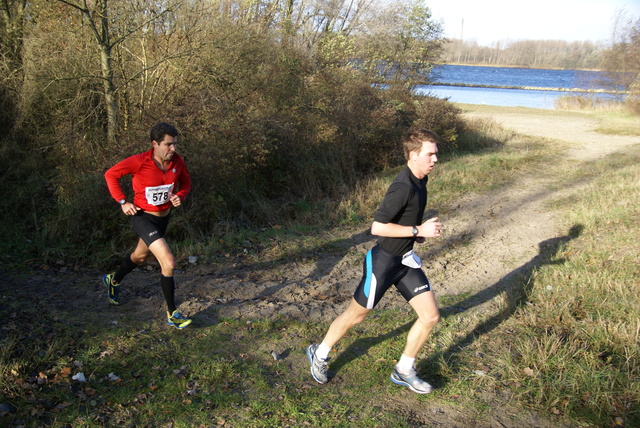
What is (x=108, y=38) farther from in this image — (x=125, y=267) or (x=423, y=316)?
(x=423, y=316)

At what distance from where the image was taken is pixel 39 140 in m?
9.94

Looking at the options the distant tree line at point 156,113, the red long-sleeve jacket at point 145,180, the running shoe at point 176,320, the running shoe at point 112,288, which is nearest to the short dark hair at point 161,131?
the red long-sleeve jacket at point 145,180

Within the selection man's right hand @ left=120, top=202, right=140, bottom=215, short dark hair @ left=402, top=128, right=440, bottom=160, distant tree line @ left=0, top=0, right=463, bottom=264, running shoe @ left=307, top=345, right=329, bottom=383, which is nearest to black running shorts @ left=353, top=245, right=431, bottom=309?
running shoe @ left=307, top=345, right=329, bottom=383

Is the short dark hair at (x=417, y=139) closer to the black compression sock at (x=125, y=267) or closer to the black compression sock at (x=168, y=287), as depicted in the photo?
the black compression sock at (x=168, y=287)

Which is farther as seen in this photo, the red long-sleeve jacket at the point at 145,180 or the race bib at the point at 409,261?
the red long-sleeve jacket at the point at 145,180

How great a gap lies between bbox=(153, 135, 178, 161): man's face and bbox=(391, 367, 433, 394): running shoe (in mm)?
2935

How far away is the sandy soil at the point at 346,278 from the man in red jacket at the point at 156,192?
25.4 inches

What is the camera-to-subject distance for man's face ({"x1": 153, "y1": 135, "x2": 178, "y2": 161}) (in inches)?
186

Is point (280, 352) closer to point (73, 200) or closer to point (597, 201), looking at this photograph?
point (73, 200)

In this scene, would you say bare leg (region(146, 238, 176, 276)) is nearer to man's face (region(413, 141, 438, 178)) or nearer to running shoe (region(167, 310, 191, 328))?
running shoe (region(167, 310, 191, 328))

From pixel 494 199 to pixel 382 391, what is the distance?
22.8ft

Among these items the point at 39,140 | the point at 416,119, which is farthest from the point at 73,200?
the point at 416,119

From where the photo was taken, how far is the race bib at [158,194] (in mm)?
4891

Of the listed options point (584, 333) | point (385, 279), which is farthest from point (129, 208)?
point (584, 333)
